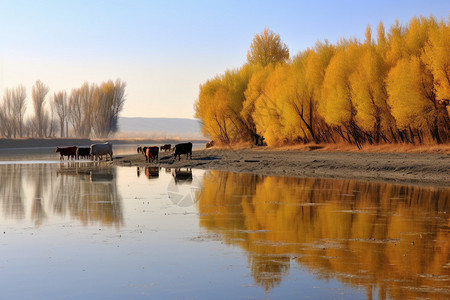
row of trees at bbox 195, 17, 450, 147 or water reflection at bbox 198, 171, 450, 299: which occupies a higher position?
row of trees at bbox 195, 17, 450, 147

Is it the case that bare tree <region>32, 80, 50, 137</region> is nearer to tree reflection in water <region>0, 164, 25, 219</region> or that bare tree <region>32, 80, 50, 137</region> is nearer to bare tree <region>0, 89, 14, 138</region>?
bare tree <region>0, 89, 14, 138</region>

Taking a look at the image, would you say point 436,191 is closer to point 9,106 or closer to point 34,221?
point 34,221

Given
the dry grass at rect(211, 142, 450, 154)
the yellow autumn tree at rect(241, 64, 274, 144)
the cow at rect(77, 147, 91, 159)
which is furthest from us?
the yellow autumn tree at rect(241, 64, 274, 144)

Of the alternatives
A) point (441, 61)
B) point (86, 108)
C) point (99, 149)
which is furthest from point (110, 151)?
point (86, 108)

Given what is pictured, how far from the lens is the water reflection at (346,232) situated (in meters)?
7.39

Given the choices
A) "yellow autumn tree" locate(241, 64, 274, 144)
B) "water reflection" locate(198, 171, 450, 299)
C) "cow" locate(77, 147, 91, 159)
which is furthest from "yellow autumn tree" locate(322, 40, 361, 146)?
"water reflection" locate(198, 171, 450, 299)

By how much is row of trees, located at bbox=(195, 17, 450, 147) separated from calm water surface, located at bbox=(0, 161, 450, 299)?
1938 cm

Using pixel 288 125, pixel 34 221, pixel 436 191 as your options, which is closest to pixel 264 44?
pixel 288 125

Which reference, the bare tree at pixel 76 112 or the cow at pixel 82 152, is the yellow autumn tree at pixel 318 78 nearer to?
the cow at pixel 82 152

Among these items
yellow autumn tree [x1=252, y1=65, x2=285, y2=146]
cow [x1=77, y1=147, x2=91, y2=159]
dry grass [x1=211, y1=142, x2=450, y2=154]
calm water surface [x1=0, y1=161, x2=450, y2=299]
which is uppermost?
yellow autumn tree [x1=252, y1=65, x2=285, y2=146]

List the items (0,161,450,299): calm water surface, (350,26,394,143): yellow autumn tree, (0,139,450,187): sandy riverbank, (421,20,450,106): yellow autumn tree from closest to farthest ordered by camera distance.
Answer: (0,161,450,299): calm water surface, (0,139,450,187): sandy riverbank, (421,20,450,106): yellow autumn tree, (350,26,394,143): yellow autumn tree

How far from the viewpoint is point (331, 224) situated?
11562mm

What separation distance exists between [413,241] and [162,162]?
27627 millimetres

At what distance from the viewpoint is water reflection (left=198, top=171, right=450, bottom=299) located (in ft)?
24.2
